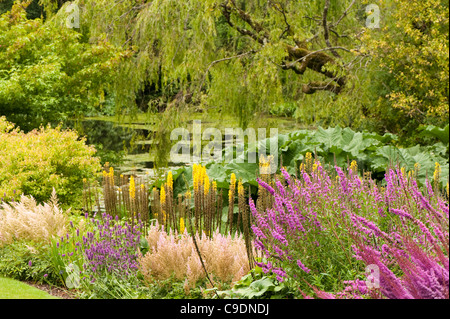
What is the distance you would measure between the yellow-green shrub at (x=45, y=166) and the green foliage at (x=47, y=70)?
2403 mm

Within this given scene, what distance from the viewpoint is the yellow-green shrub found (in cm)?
677

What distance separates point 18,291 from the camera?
14.3 feet

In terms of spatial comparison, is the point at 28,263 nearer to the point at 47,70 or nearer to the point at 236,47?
the point at 47,70

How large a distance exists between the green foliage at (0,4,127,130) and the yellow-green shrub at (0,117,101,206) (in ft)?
7.88

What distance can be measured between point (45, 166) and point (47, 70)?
11.9 feet

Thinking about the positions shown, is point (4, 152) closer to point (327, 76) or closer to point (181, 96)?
point (181, 96)

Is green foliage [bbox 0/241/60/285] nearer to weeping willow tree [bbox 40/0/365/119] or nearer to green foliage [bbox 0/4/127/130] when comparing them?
green foliage [bbox 0/4/127/130]

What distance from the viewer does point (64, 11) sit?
12.0 meters

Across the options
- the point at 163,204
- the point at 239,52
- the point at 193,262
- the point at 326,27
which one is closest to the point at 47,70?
the point at 239,52

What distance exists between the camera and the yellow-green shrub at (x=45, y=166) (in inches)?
267

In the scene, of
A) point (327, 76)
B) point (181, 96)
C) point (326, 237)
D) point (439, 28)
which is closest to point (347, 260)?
point (326, 237)

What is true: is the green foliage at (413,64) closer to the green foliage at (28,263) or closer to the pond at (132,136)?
the pond at (132,136)

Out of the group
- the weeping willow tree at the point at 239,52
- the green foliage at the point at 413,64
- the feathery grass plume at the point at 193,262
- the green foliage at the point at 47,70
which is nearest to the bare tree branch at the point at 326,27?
the weeping willow tree at the point at 239,52

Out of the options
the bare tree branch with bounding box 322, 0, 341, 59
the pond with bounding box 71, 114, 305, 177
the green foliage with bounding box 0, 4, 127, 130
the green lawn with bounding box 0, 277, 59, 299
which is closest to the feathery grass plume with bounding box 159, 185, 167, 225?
the green lawn with bounding box 0, 277, 59, 299
